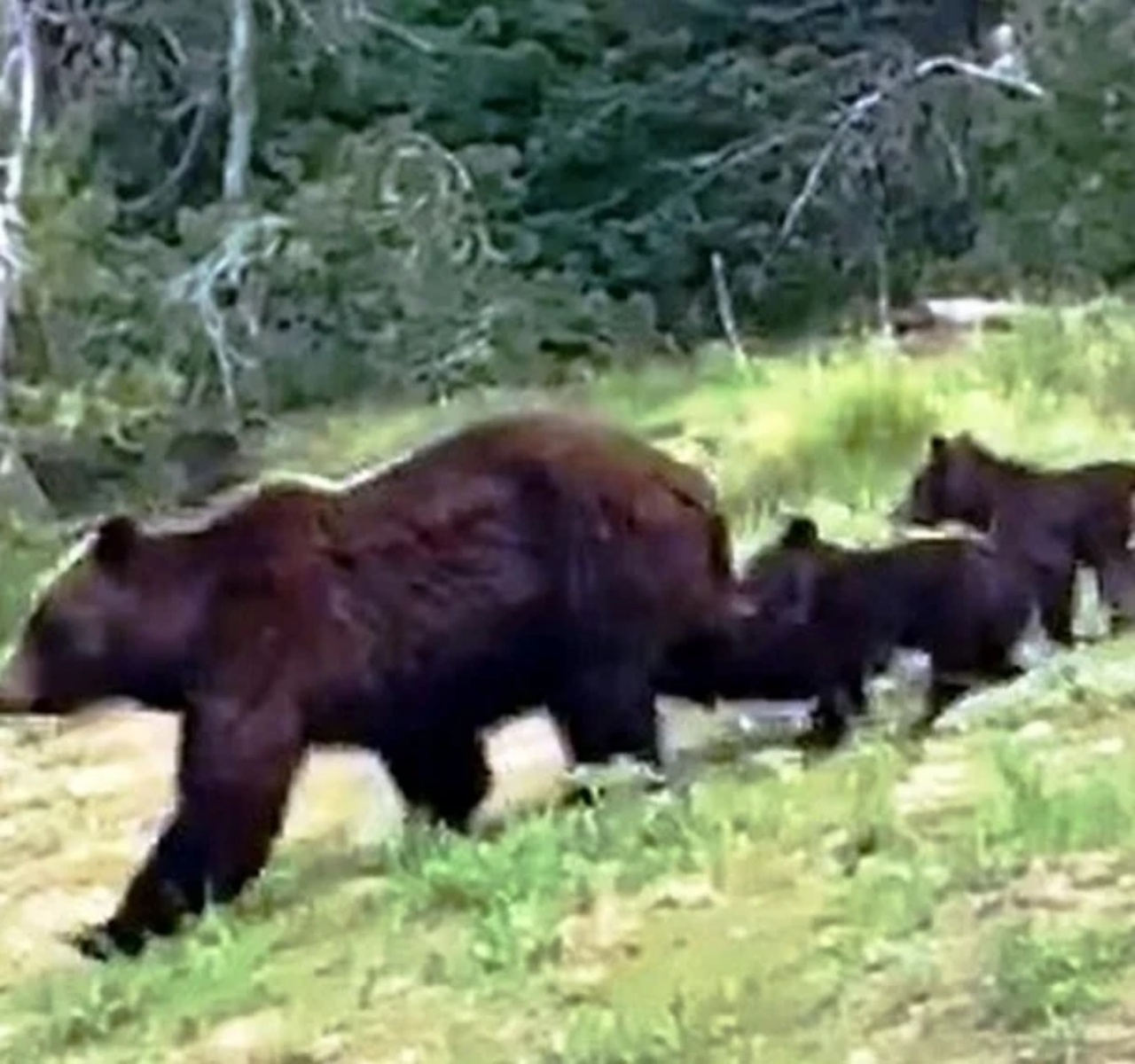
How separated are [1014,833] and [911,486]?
15.3 ft

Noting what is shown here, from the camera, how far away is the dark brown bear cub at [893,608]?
9.40 m

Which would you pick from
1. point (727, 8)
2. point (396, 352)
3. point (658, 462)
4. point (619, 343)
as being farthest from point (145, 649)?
point (727, 8)

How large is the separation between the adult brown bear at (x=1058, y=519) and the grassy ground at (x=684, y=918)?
0.33 m

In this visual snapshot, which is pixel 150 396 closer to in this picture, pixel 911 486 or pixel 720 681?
pixel 911 486

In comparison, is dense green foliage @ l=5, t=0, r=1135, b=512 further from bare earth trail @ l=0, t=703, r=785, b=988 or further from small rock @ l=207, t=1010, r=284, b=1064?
small rock @ l=207, t=1010, r=284, b=1064

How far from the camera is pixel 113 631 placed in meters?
8.60

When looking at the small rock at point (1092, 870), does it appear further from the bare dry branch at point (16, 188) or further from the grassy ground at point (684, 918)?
the bare dry branch at point (16, 188)

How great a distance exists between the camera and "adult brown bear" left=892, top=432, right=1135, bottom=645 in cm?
1009

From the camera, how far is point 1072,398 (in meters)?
14.3

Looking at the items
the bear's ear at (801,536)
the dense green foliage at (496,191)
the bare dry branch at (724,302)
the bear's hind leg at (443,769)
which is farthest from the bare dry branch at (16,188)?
the bear's hind leg at (443,769)

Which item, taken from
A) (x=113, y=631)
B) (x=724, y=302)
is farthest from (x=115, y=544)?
(x=724, y=302)

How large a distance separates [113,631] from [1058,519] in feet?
9.24

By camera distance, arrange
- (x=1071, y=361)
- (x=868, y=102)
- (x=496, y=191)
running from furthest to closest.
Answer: (x=496, y=191) < (x=868, y=102) < (x=1071, y=361)

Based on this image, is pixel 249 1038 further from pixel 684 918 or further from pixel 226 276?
pixel 226 276
